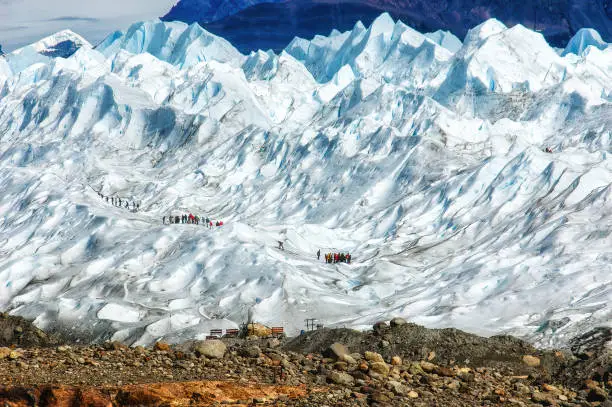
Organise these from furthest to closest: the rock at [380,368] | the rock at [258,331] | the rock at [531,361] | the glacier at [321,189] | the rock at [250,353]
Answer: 1. the glacier at [321,189]
2. the rock at [258,331]
3. the rock at [531,361]
4. the rock at [250,353]
5. the rock at [380,368]

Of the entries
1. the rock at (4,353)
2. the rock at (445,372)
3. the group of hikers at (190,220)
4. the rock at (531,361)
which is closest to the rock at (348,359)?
the rock at (445,372)

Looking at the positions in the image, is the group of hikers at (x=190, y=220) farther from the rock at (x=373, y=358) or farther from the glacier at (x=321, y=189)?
the rock at (x=373, y=358)

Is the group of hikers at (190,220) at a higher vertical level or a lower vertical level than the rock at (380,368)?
lower

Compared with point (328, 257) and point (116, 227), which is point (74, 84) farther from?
point (328, 257)

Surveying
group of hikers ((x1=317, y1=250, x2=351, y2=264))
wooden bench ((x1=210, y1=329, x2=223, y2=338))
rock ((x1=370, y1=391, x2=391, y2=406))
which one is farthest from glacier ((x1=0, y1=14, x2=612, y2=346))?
rock ((x1=370, y1=391, x2=391, y2=406))

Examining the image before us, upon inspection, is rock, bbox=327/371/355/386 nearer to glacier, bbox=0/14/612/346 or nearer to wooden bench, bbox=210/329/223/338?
glacier, bbox=0/14/612/346

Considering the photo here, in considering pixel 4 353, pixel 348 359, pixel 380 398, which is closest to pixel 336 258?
pixel 348 359

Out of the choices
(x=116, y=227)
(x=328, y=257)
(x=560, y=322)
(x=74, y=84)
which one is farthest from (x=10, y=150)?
(x=560, y=322)
